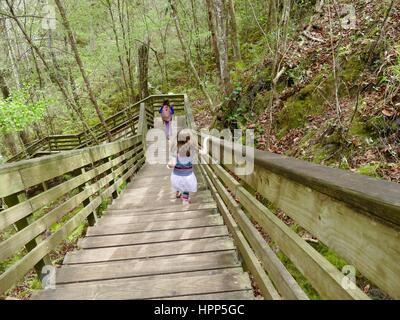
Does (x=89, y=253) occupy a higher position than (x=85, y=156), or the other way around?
(x=85, y=156)

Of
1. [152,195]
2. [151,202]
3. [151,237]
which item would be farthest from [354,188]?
[152,195]

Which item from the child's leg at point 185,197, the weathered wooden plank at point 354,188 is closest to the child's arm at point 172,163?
the child's leg at point 185,197

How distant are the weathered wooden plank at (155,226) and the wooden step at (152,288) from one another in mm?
1387

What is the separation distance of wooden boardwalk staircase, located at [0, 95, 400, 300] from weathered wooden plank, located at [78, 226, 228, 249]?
0.05 ft

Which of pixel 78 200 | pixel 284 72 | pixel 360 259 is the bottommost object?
pixel 78 200

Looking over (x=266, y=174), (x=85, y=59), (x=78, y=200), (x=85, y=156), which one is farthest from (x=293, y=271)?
(x=85, y=59)

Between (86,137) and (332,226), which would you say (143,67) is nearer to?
(86,137)

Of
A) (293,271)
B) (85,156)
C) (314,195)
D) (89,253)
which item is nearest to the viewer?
(314,195)

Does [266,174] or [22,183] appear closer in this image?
[266,174]

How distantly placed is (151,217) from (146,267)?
176cm

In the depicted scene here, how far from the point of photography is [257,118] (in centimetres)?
853

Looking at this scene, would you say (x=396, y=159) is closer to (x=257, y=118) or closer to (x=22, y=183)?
(x=22, y=183)

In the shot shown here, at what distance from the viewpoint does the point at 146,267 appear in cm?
334
